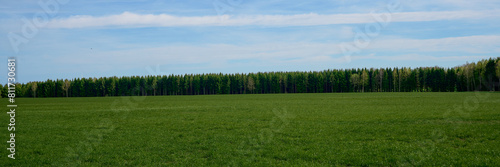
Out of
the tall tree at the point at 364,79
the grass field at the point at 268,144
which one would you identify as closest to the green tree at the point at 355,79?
the tall tree at the point at 364,79

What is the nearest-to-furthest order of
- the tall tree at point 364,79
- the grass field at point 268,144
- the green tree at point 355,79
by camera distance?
the grass field at point 268,144 → the tall tree at point 364,79 → the green tree at point 355,79

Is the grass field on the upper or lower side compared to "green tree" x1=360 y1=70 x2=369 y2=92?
lower

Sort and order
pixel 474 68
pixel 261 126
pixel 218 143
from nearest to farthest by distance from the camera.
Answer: pixel 218 143, pixel 261 126, pixel 474 68

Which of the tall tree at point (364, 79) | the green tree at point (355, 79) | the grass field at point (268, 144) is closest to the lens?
the grass field at point (268, 144)

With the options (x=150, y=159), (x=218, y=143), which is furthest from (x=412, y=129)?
(x=150, y=159)

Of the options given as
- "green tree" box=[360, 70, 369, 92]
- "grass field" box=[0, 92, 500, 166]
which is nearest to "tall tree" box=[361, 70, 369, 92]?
"green tree" box=[360, 70, 369, 92]

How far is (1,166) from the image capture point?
15.8 m

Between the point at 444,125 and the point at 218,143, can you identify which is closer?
the point at 218,143

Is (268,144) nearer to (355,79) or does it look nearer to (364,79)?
(355,79)

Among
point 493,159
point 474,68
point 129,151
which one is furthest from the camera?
point 474,68

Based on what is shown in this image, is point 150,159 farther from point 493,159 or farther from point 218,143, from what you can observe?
point 493,159

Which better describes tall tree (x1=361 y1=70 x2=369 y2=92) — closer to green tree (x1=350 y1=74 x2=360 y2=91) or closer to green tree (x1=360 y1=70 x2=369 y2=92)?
green tree (x1=360 y1=70 x2=369 y2=92)

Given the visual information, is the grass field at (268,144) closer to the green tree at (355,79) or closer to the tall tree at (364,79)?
the green tree at (355,79)

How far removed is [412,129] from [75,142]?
23160mm
